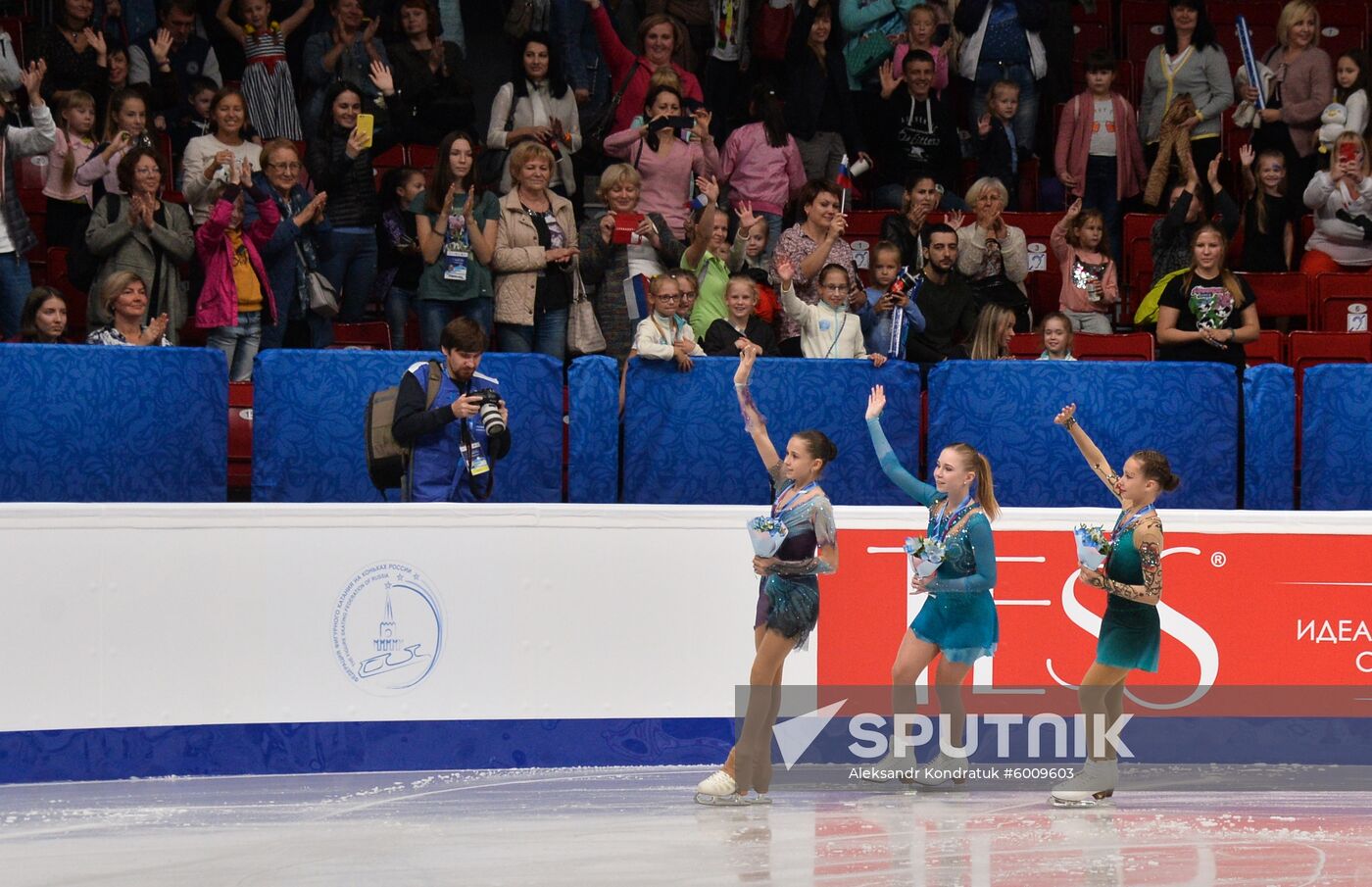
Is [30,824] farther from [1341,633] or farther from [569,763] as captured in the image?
[1341,633]

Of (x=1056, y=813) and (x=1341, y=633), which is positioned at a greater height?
(x=1341, y=633)

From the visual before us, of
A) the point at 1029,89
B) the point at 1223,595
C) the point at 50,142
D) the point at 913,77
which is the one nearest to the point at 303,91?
the point at 50,142

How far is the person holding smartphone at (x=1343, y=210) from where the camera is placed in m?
11.7

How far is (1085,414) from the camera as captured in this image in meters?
8.61

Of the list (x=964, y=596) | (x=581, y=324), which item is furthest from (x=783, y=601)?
Answer: (x=581, y=324)

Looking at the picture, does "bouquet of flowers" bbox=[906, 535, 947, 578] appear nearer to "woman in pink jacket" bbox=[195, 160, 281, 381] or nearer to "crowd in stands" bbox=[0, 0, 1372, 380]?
"crowd in stands" bbox=[0, 0, 1372, 380]

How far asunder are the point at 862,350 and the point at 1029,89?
13.5 ft

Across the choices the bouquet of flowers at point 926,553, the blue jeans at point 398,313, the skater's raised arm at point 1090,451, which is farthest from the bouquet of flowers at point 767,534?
the blue jeans at point 398,313

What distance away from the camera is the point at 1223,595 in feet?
28.3

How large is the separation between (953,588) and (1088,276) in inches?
152

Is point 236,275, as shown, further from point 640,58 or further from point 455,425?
point 640,58

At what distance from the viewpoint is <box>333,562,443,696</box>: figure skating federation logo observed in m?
8.12

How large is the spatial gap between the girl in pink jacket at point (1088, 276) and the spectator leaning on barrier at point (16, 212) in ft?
20.7

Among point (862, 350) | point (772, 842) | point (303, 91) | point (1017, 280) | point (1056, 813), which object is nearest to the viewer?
point (772, 842)
